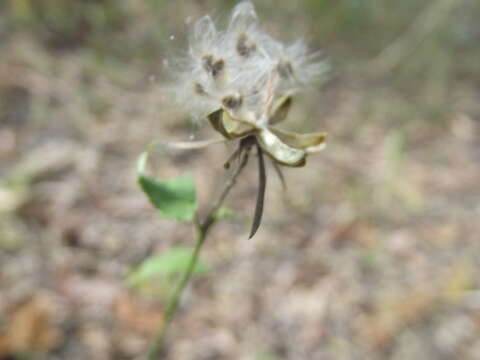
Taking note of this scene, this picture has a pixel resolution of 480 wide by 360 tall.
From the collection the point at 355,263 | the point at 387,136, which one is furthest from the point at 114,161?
the point at 387,136

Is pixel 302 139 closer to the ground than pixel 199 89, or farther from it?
closer to the ground

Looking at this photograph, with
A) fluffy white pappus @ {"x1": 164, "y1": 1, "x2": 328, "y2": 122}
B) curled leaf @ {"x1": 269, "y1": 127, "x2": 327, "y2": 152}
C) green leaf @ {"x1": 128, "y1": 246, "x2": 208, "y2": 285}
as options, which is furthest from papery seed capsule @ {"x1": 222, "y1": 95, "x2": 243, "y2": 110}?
green leaf @ {"x1": 128, "y1": 246, "x2": 208, "y2": 285}

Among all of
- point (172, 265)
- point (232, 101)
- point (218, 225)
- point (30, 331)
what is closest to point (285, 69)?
point (232, 101)

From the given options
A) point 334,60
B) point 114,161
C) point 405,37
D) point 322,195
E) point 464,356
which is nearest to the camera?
point 464,356

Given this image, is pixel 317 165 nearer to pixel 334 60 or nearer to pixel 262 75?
pixel 334 60

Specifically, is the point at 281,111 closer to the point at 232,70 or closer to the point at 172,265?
the point at 232,70

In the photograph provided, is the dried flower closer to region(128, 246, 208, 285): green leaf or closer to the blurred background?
the blurred background

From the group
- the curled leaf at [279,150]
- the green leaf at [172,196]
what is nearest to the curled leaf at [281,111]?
the curled leaf at [279,150]
